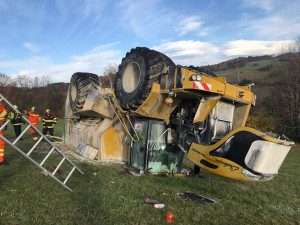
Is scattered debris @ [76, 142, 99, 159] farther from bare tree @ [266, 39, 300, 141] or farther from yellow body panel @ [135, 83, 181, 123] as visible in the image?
bare tree @ [266, 39, 300, 141]

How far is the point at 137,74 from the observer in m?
5.45

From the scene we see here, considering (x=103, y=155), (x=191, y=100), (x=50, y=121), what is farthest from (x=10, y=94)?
(x=191, y=100)

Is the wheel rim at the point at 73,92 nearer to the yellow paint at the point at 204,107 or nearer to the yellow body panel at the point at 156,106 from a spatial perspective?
the yellow body panel at the point at 156,106

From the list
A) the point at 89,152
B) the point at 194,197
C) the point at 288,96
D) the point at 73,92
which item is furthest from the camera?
the point at 288,96

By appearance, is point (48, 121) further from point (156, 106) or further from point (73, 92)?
point (156, 106)

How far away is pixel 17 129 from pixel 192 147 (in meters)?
7.69

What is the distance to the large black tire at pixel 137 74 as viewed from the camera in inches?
184

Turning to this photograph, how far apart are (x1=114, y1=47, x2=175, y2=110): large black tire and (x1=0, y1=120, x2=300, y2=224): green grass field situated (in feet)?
5.22

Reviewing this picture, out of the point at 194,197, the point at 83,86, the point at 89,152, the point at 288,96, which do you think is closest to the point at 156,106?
the point at 194,197

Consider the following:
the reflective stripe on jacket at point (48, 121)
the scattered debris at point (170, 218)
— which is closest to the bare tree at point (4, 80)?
the reflective stripe on jacket at point (48, 121)

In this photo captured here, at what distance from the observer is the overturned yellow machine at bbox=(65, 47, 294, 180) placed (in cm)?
342

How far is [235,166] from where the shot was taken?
3.45 meters

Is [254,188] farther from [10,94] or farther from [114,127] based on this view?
[10,94]

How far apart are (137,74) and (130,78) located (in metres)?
0.20
